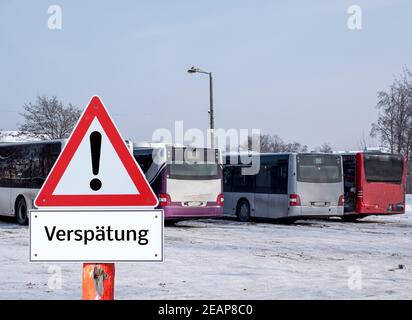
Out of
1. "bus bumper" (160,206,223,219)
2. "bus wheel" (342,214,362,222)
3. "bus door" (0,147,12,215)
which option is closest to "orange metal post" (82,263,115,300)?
"bus bumper" (160,206,223,219)

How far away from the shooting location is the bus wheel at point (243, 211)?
27.6 metres

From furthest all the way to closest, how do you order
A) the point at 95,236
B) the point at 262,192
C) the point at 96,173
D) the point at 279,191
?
the point at 262,192, the point at 279,191, the point at 96,173, the point at 95,236

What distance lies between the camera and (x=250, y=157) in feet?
95.0

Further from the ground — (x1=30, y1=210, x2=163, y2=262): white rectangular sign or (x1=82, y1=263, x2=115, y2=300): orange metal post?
(x1=30, y1=210, x2=163, y2=262): white rectangular sign

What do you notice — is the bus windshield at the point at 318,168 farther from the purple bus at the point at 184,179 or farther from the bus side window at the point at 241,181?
the purple bus at the point at 184,179

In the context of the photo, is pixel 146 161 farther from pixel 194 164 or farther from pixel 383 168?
pixel 383 168

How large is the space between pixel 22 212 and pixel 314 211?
9771mm

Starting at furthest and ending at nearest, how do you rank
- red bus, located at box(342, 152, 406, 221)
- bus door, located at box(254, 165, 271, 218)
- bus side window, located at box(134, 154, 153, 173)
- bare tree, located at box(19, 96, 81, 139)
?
bare tree, located at box(19, 96, 81, 139), red bus, located at box(342, 152, 406, 221), bus door, located at box(254, 165, 271, 218), bus side window, located at box(134, 154, 153, 173)

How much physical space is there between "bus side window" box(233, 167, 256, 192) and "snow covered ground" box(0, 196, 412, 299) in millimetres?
7572

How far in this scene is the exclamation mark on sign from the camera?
4660mm

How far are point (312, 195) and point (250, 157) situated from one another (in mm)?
3856

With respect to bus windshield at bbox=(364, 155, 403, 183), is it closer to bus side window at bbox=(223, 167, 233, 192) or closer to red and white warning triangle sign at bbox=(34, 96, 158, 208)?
bus side window at bbox=(223, 167, 233, 192)

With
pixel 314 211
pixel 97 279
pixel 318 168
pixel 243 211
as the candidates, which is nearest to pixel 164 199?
pixel 243 211

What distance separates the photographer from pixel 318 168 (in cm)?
2633
